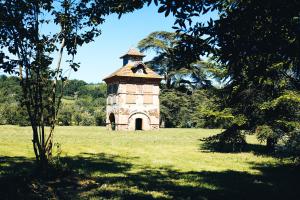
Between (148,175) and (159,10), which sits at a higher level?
(159,10)

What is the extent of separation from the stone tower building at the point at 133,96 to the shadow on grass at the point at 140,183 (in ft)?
81.4

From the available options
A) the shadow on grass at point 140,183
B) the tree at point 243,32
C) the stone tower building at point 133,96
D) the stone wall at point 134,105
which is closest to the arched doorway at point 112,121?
the stone tower building at point 133,96

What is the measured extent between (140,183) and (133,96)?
95.2ft

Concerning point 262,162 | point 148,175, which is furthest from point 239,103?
point 148,175

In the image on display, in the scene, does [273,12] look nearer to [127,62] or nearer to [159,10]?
[159,10]

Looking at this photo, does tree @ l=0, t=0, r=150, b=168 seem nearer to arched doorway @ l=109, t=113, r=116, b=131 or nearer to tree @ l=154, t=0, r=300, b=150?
tree @ l=154, t=0, r=300, b=150

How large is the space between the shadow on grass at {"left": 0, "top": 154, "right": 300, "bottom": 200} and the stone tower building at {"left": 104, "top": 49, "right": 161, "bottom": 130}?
81.4 ft

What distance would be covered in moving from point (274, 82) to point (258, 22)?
12099 millimetres

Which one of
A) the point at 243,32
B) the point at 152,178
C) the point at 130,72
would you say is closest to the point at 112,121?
the point at 130,72

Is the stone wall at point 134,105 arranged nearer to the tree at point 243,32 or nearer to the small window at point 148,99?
the small window at point 148,99

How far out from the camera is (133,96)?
3862 centimetres

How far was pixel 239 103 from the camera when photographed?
18.0m

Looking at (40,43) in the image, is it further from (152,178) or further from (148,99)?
(148,99)

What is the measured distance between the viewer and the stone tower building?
125 ft
